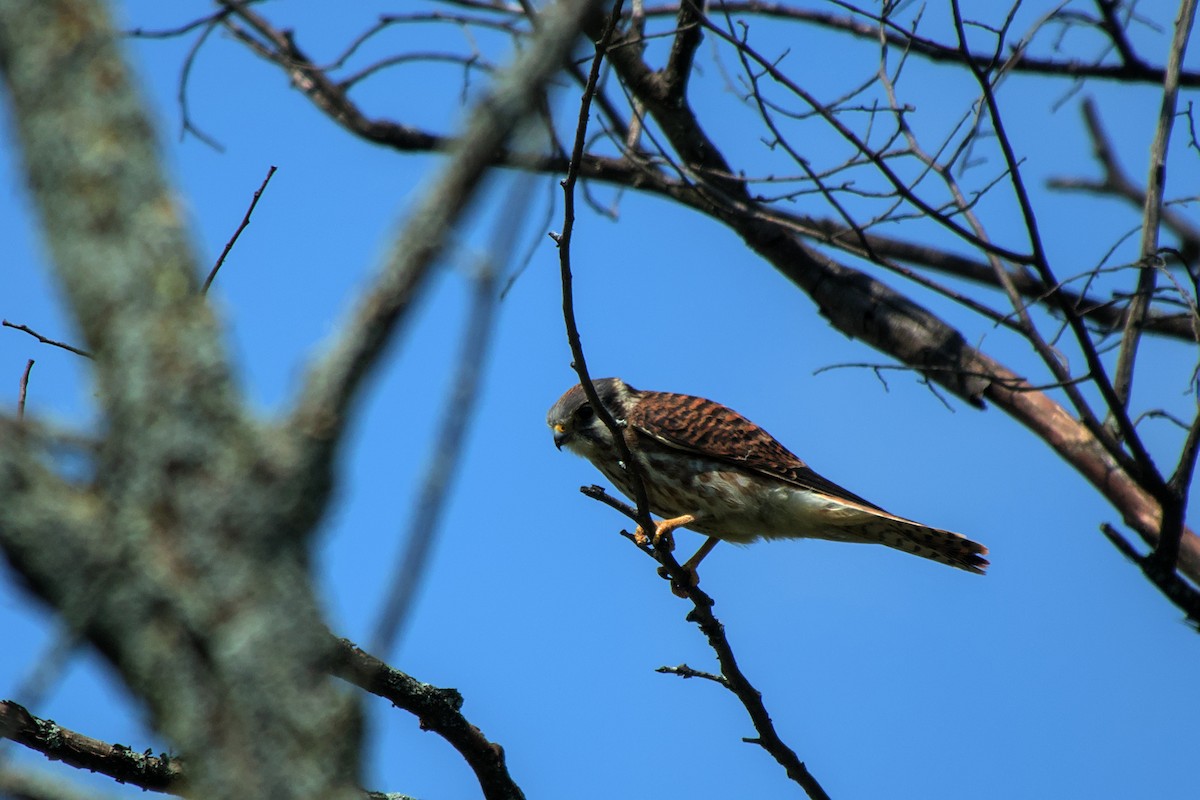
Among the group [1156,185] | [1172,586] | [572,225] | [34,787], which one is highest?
[1156,185]

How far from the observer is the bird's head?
5.35 metres

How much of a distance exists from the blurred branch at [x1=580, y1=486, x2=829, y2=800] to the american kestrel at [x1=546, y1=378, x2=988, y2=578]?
119 centimetres

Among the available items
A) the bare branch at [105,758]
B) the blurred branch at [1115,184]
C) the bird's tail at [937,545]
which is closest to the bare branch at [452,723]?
the bare branch at [105,758]

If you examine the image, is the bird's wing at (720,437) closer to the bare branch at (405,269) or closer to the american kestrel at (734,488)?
the american kestrel at (734,488)

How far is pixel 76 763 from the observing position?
2.74 m

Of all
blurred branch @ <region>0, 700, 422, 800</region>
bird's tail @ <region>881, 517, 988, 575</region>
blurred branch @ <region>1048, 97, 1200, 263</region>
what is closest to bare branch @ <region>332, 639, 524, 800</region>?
blurred branch @ <region>0, 700, 422, 800</region>

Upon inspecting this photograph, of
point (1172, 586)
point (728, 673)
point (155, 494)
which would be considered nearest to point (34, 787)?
point (155, 494)

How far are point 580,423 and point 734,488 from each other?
86cm

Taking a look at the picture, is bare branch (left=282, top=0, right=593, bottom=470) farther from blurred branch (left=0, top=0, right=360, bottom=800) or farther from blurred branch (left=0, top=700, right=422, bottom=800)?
blurred branch (left=0, top=700, right=422, bottom=800)

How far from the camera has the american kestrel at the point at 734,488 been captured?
15.6ft

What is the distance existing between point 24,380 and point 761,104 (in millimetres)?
2634

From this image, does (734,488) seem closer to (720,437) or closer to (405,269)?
(720,437)

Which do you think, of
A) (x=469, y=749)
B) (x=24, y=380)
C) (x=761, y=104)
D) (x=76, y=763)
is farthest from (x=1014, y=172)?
(x=76, y=763)

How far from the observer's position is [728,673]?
3.35 m
